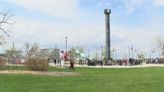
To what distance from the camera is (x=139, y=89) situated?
2444cm

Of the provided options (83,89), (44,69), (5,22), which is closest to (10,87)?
(83,89)

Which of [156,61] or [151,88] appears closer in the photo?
[151,88]

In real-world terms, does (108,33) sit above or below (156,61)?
above

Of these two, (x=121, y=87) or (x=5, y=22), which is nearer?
(x=121, y=87)

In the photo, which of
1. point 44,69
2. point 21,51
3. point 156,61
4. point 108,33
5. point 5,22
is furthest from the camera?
point 108,33

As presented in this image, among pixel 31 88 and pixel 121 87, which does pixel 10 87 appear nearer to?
pixel 31 88

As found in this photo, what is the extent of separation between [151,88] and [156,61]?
9992 centimetres

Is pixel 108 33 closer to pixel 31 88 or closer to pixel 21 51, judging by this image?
pixel 21 51

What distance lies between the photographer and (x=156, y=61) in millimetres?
123500

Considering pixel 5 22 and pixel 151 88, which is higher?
pixel 5 22

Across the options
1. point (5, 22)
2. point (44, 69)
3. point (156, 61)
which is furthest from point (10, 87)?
point (156, 61)

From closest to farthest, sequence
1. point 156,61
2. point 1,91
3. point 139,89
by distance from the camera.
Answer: point 1,91, point 139,89, point 156,61

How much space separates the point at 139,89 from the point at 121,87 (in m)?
1.44

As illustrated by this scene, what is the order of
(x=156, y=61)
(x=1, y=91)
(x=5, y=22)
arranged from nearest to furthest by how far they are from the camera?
(x=1, y=91) → (x=5, y=22) → (x=156, y=61)
